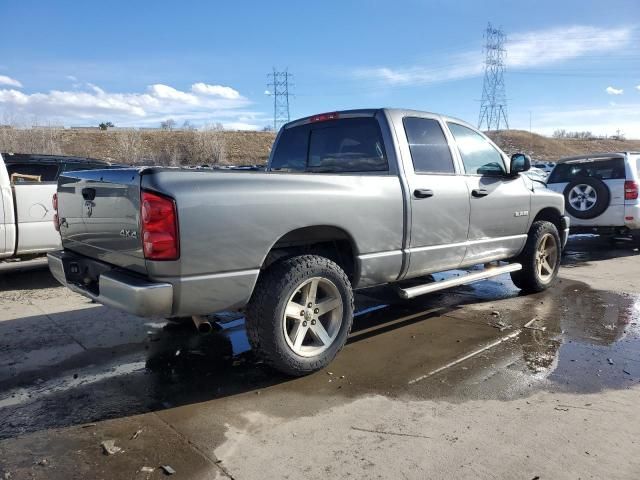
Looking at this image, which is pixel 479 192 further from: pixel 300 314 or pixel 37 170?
pixel 37 170

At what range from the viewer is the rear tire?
6.09 metres

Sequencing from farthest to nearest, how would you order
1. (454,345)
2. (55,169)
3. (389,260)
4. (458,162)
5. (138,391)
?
(55,169) → (458,162) → (454,345) → (389,260) → (138,391)

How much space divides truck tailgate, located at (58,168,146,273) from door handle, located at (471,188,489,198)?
3.25 metres

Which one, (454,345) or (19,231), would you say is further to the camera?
(19,231)

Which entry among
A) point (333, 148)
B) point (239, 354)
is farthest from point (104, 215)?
point (333, 148)

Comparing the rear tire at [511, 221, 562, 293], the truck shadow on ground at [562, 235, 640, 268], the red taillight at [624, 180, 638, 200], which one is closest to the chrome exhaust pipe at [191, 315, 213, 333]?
the rear tire at [511, 221, 562, 293]

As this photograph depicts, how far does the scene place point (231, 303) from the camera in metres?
3.46

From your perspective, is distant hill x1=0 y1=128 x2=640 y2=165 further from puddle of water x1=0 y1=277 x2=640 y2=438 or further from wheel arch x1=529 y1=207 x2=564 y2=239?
puddle of water x1=0 y1=277 x2=640 y2=438

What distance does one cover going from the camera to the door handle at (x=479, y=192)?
16.8ft

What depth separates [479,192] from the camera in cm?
517

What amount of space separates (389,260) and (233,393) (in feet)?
5.37

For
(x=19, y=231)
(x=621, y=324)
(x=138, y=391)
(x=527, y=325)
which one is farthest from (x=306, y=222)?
(x=19, y=231)

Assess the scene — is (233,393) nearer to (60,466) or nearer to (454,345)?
(60,466)

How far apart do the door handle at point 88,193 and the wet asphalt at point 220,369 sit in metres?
1.36
